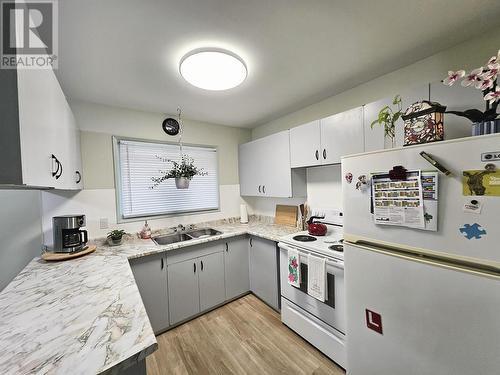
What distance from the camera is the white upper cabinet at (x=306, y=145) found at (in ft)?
6.63

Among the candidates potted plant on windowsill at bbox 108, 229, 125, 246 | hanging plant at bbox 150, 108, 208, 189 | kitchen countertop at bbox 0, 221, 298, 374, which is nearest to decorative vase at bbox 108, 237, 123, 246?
potted plant on windowsill at bbox 108, 229, 125, 246

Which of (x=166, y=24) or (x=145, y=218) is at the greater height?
(x=166, y=24)

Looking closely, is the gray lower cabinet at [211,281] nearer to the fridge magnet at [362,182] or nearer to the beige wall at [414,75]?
the fridge magnet at [362,182]

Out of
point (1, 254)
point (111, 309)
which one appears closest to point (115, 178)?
point (1, 254)

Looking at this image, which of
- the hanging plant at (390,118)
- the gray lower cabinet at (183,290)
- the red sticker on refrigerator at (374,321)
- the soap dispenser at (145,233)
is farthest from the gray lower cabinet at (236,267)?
the hanging plant at (390,118)

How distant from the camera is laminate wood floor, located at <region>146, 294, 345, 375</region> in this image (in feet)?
5.14

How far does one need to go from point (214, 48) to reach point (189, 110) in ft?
3.89

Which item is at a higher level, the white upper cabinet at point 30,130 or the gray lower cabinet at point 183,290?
the white upper cabinet at point 30,130

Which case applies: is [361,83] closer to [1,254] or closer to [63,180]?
[63,180]

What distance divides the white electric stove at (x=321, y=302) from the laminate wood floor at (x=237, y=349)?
0.38ft

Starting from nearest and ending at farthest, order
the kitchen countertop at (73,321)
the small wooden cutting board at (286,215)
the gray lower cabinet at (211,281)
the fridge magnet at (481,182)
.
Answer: the kitchen countertop at (73,321) < the fridge magnet at (481,182) < the gray lower cabinet at (211,281) < the small wooden cutting board at (286,215)

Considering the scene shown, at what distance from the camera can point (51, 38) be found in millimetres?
1175

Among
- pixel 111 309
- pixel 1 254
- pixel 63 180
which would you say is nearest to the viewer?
pixel 111 309

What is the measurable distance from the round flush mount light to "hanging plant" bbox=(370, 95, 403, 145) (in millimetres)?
1044
